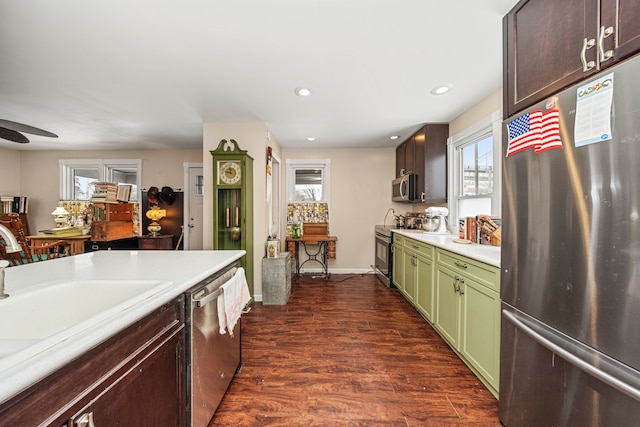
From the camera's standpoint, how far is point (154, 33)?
1708 millimetres

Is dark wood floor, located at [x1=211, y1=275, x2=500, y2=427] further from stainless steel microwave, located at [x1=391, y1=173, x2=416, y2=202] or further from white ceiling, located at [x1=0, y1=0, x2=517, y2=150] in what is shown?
white ceiling, located at [x1=0, y1=0, x2=517, y2=150]

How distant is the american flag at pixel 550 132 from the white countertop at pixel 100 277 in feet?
5.56

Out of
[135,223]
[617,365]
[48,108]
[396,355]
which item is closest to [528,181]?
[617,365]

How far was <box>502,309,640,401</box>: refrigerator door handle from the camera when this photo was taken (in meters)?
0.84

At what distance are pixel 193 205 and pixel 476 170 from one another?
466cm

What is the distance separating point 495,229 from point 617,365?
1439mm

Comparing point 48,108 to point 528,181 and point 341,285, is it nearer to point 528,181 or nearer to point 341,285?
point 341,285

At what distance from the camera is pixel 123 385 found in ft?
2.58

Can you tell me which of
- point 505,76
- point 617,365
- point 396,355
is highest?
point 505,76

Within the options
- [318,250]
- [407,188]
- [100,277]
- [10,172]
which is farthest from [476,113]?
[10,172]

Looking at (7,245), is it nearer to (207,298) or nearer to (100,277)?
(100,277)

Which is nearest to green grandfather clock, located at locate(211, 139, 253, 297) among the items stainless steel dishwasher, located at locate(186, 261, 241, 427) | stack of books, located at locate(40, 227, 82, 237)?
stainless steel dishwasher, located at locate(186, 261, 241, 427)

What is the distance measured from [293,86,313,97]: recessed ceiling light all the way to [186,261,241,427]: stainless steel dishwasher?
5.92ft

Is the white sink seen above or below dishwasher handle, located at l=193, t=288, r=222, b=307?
above
